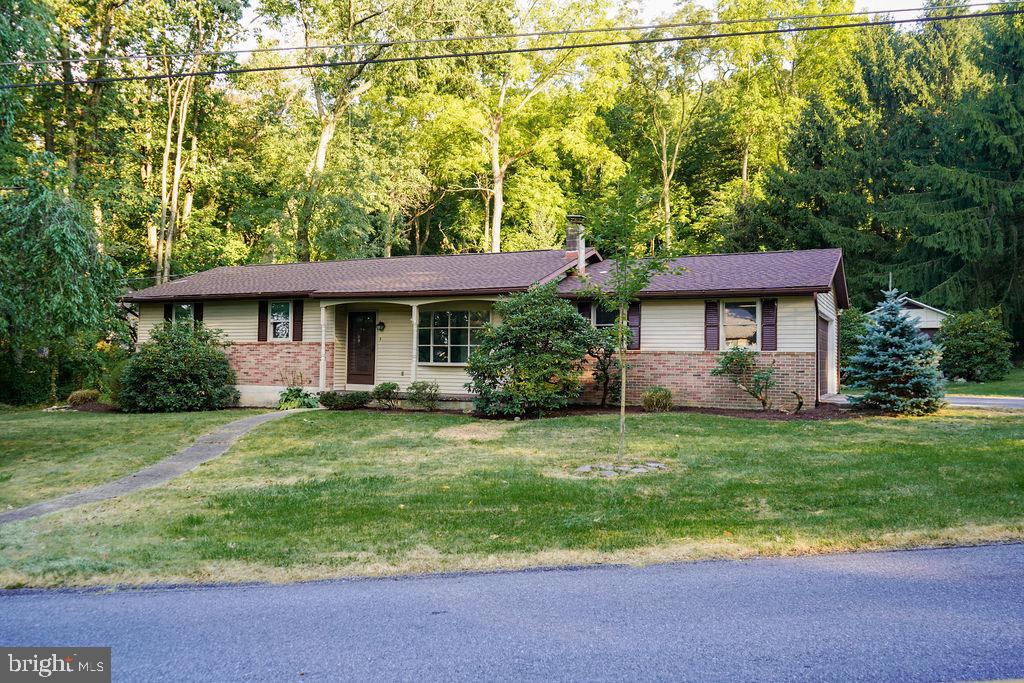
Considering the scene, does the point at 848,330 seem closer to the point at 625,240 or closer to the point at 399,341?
the point at 399,341

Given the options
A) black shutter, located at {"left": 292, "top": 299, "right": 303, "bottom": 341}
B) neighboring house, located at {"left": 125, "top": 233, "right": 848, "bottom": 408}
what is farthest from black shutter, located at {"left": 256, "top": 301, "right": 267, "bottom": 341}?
black shutter, located at {"left": 292, "top": 299, "right": 303, "bottom": 341}

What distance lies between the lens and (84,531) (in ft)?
23.4

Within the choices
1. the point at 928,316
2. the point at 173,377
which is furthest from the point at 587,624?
the point at 928,316

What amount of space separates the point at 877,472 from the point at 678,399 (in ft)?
26.3

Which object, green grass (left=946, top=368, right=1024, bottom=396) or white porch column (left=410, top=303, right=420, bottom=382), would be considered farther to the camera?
green grass (left=946, top=368, right=1024, bottom=396)

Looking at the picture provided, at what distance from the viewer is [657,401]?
16375mm

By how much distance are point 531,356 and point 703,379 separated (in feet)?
14.2

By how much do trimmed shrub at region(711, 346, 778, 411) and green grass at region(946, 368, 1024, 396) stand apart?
319 inches

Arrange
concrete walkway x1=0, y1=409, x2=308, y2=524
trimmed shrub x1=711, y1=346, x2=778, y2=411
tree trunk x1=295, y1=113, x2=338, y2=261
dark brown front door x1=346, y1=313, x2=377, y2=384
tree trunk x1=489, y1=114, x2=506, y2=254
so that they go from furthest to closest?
tree trunk x1=489, y1=114, x2=506, y2=254
tree trunk x1=295, y1=113, x2=338, y2=261
dark brown front door x1=346, y1=313, x2=377, y2=384
trimmed shrub x1=711, y1=346, x2=778, y2=411
concrete walkway x1=0, y1=409, x2=308, y2=524

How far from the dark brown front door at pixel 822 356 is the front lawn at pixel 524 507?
5.40m

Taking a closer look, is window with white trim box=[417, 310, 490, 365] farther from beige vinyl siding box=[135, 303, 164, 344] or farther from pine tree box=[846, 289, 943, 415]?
pine tree box=[846, 289, 943, 415]

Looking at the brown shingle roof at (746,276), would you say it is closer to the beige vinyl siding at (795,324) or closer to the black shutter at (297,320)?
the beige vinyl siding at (795,324)

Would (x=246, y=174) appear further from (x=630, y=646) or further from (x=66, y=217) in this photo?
(x=630, y=646)

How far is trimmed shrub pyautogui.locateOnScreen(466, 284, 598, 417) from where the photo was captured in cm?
1555
